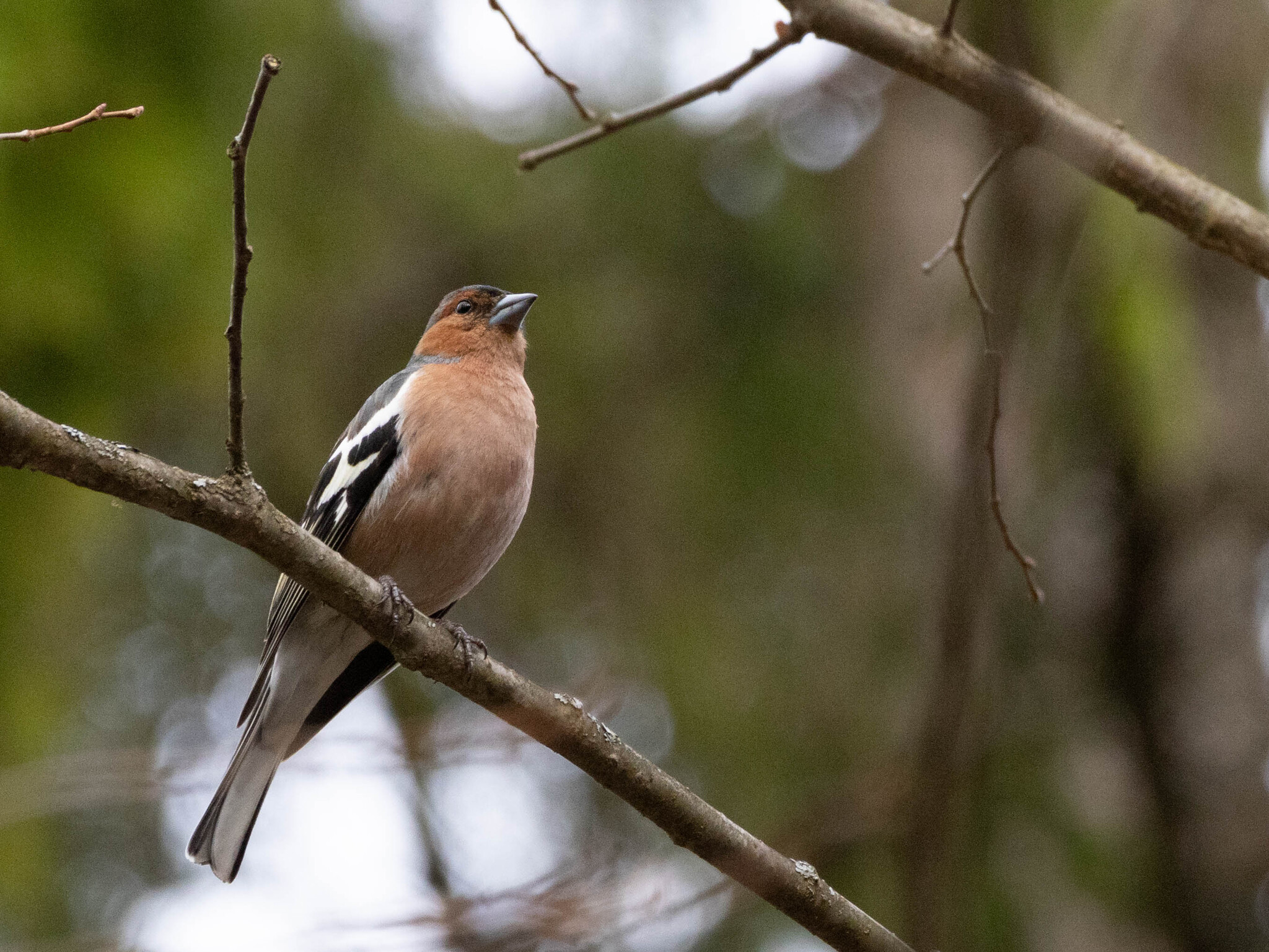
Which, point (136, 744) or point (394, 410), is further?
point (136, 744)

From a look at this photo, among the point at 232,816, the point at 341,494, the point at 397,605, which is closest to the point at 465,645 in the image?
the point at 397,605

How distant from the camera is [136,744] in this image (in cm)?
755

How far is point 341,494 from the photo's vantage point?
496 cm

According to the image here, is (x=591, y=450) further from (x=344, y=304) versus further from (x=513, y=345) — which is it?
(x=513, y=345)

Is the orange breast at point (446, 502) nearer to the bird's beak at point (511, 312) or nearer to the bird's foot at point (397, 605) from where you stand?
the bird's beak at point (511, 312)

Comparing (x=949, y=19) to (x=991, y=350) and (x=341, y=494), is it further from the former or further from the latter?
(x=341, y=494)

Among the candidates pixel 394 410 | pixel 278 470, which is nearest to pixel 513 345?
pixel 394 410

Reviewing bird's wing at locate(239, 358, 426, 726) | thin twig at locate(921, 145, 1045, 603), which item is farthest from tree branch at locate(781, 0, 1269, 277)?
bird's wing at locate(239, 358, 426, 726)

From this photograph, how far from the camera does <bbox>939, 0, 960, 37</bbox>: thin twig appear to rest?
3268 mm

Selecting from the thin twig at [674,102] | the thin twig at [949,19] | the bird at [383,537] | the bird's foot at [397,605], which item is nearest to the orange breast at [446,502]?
the bird at [383,537]

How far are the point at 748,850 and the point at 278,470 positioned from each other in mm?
4259

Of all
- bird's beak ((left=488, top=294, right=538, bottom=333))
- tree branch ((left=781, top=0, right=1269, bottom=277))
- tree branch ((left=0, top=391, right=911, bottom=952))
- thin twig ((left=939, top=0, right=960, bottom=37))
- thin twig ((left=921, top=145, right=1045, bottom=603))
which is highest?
thin twig ((left=939, top=0, right=960, bottom=37))

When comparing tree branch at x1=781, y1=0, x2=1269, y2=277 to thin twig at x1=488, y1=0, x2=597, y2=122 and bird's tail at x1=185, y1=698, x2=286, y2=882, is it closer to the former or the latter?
thin twig at x1=488, y1=0, x2=597, y2=122

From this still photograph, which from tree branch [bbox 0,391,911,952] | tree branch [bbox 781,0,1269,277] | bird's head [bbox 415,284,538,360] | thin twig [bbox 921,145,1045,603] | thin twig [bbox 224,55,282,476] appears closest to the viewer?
thin twig [bbox 224,55,282,476]
